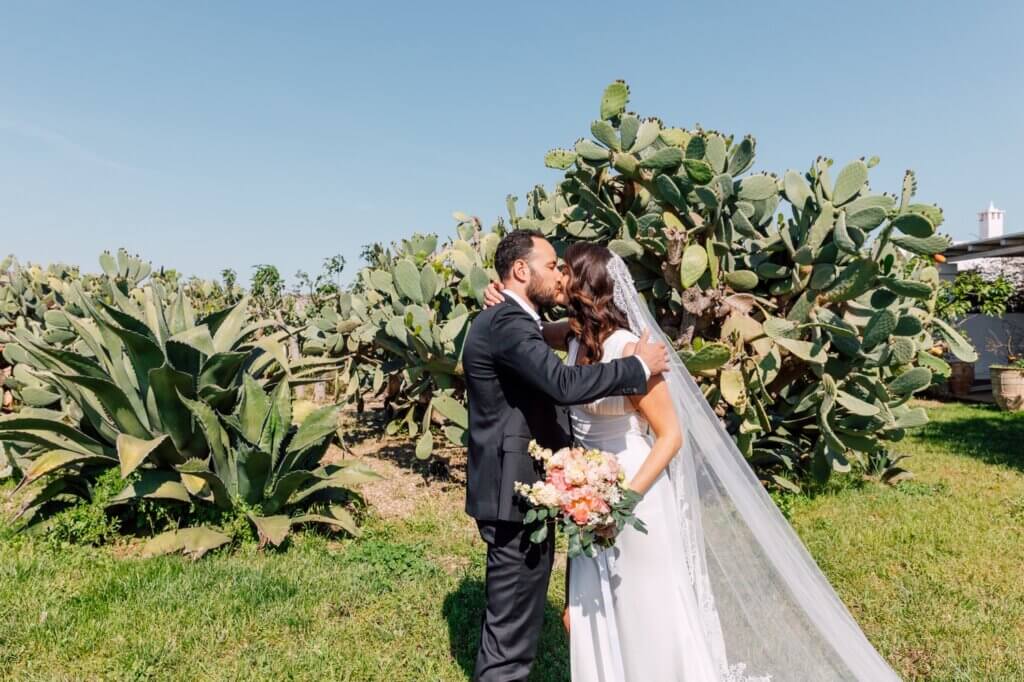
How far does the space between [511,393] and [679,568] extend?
89 cm

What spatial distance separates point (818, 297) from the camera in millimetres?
5340

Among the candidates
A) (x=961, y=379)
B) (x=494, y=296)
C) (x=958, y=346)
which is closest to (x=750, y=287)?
(x=958, y=346)

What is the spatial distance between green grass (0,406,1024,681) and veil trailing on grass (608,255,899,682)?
844 millimetres

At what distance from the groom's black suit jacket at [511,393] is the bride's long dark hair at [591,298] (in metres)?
0.22

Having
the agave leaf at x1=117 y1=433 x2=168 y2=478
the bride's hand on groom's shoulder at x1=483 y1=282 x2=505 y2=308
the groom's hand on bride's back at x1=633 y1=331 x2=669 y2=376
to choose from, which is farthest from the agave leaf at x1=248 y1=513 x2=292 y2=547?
the groom's hand on bride's back at x1=633 y1=331 x2=669 y2=376

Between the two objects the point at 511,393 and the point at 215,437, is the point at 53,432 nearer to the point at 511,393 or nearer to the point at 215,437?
the point at 215,437

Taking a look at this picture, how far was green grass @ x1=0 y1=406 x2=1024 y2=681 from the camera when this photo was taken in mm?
3297

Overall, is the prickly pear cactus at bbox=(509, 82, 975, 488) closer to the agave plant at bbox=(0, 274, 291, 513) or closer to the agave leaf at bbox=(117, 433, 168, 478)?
the agave plant at bbox=(0, 274, 291, 513)

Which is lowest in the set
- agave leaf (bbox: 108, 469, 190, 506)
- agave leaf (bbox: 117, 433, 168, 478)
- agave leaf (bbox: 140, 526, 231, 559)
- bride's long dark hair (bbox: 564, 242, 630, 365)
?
agave leaf (bbox: 140, 526, 231, 559)

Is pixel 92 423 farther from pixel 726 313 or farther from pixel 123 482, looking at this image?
pixel 726 313

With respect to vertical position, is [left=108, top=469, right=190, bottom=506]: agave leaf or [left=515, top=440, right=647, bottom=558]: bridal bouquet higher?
[left=515, top=440, right=647, bottom=558]: bridal bouquet

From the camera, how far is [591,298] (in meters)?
2.78

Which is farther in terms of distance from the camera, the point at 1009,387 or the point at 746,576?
the point at 1009,387

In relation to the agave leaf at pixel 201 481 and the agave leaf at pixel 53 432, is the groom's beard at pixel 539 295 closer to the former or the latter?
the agave leaf at pixel 201 481
